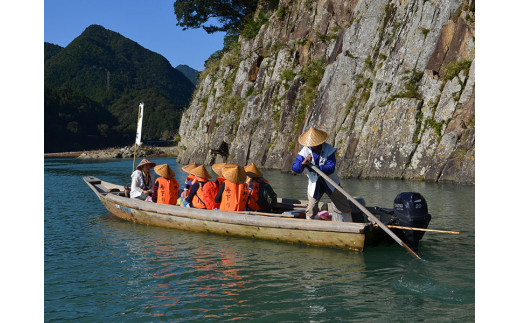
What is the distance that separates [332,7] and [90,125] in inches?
3382

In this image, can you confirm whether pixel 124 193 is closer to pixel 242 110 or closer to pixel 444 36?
pixel 444 36

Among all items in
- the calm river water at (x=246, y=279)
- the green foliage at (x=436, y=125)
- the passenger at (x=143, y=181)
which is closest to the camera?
the calm river water at (x=246, y=279)

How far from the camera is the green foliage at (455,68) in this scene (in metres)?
20.7

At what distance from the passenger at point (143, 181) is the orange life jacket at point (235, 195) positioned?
328 cm

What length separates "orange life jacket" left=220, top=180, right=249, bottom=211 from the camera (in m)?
10.9

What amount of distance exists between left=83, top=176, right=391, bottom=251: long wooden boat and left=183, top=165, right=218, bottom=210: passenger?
0.38 metres

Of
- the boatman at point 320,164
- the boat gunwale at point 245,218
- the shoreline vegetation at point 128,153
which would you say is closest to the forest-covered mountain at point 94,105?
the shoreline vegetation at point 128,153

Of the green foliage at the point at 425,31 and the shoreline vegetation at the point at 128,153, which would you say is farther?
the shoreline vegetation at the point at 128,153

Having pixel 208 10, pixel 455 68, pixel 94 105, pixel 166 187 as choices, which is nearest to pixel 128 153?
pixel 208 10

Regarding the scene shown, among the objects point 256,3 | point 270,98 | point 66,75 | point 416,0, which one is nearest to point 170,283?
point 416,0

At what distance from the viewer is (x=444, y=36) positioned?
22219 mm

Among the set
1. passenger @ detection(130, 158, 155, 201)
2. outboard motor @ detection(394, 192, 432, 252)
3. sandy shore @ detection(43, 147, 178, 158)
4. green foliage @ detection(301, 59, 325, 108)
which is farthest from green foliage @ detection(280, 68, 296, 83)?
sandy shore @ detection(43, 147, 178, 158)

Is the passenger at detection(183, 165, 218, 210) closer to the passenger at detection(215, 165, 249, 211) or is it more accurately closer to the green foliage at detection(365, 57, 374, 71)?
the passenger at detection(215, 165, 249, 211)

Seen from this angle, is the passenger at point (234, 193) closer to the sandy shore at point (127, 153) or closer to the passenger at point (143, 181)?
the passenger at point (143, 181)
